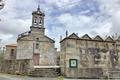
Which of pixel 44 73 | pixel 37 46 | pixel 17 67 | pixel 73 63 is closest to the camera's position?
pixel 73 63

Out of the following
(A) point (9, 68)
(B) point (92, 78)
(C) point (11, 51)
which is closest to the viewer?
(B) point (92, 78)

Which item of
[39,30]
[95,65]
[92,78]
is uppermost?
[39,30]

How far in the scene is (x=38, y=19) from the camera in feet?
135

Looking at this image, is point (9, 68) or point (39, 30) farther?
point (39, 30)

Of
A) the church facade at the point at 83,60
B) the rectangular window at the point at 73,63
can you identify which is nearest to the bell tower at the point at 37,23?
the church facade at the point at 83,60

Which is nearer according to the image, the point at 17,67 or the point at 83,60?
the point at 83,60

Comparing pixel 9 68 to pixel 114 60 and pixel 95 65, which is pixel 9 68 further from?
pixel 114 60

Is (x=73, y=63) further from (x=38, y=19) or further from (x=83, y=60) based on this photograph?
(x=38, y=19)

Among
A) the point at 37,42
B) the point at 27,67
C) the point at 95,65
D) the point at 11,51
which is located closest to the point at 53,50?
the point at 37,42

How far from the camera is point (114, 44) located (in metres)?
23.4

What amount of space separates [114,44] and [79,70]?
634cm

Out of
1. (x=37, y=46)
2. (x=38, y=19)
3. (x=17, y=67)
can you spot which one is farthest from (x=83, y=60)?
(x=38, y=19)

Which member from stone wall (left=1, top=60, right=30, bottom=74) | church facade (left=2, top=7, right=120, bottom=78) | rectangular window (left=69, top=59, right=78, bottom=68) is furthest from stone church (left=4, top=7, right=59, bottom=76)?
rectangular window (left=69, top=59, right=78, bottom=68)

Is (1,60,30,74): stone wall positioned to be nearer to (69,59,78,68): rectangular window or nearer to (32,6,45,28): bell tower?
(69,59,78,68): rectangular window
